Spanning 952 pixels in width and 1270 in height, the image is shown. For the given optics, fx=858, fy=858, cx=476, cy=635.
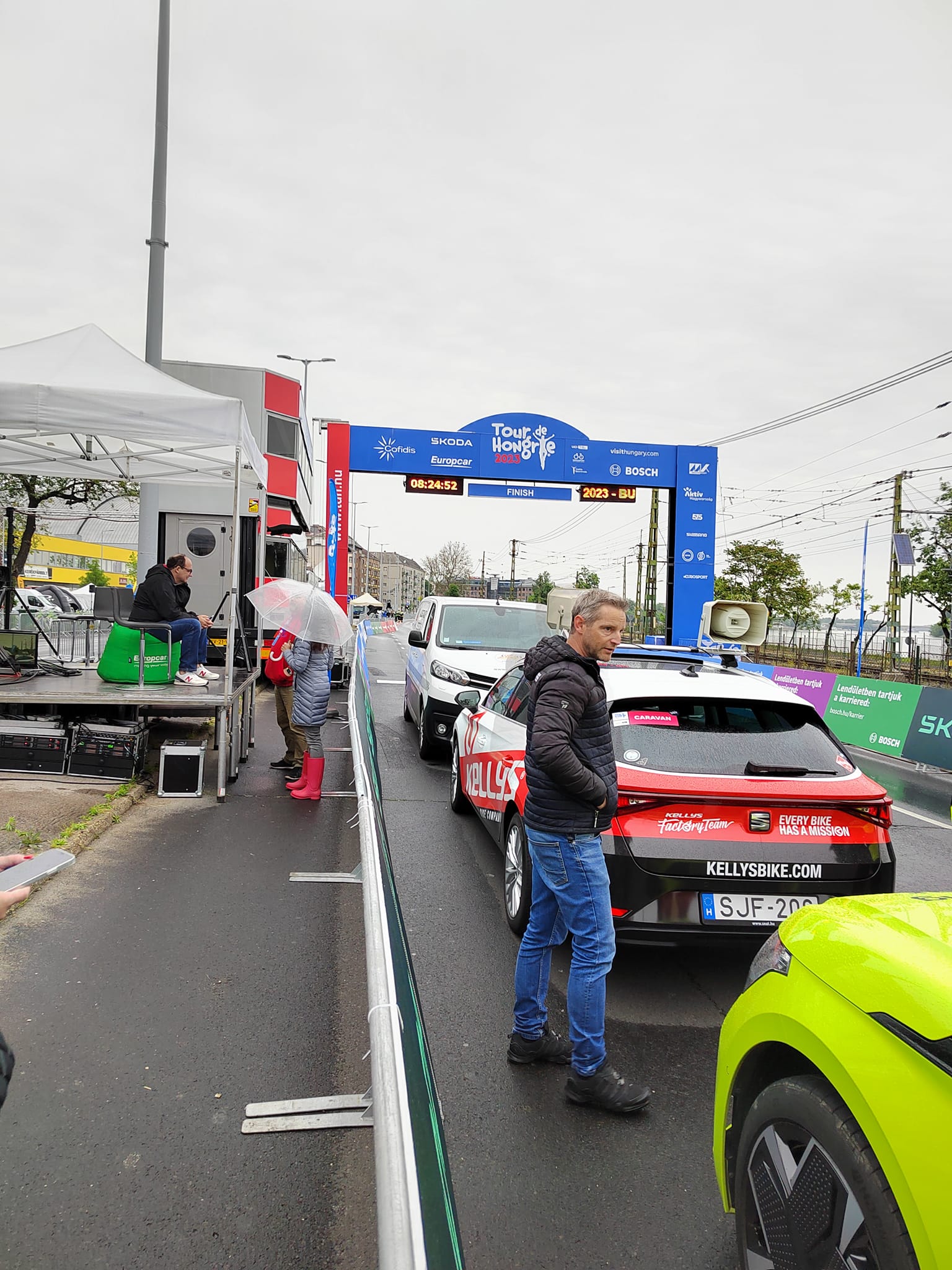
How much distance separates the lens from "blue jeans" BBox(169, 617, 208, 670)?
927cm

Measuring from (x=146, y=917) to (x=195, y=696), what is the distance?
3.50 meters

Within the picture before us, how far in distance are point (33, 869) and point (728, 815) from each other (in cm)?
290

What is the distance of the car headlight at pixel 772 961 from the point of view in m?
2.22

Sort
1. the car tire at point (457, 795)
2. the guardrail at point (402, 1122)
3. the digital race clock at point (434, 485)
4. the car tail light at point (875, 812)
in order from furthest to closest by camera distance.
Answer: the digital race clock at point (434, 485), the car tire at point (457, 795), the car tail light at point (875, 812), the guardrail at point (402, 1122)

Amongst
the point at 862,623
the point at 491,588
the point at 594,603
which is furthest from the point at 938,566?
the point at 491,588

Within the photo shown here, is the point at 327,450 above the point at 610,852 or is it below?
above

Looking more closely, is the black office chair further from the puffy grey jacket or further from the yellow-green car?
the yellow-green car

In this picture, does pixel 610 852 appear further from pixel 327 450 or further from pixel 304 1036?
pixel 327 450

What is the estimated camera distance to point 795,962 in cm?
215

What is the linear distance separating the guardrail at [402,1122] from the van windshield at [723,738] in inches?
61.2

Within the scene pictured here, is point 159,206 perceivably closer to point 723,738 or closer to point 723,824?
point 723,738

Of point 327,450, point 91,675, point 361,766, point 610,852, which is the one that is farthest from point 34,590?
point 610,852

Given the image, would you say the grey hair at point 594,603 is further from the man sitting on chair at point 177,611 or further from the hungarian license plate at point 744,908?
the man sitting on chair at point 177,611

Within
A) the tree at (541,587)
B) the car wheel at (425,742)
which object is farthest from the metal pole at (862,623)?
the tree at (541,587)
